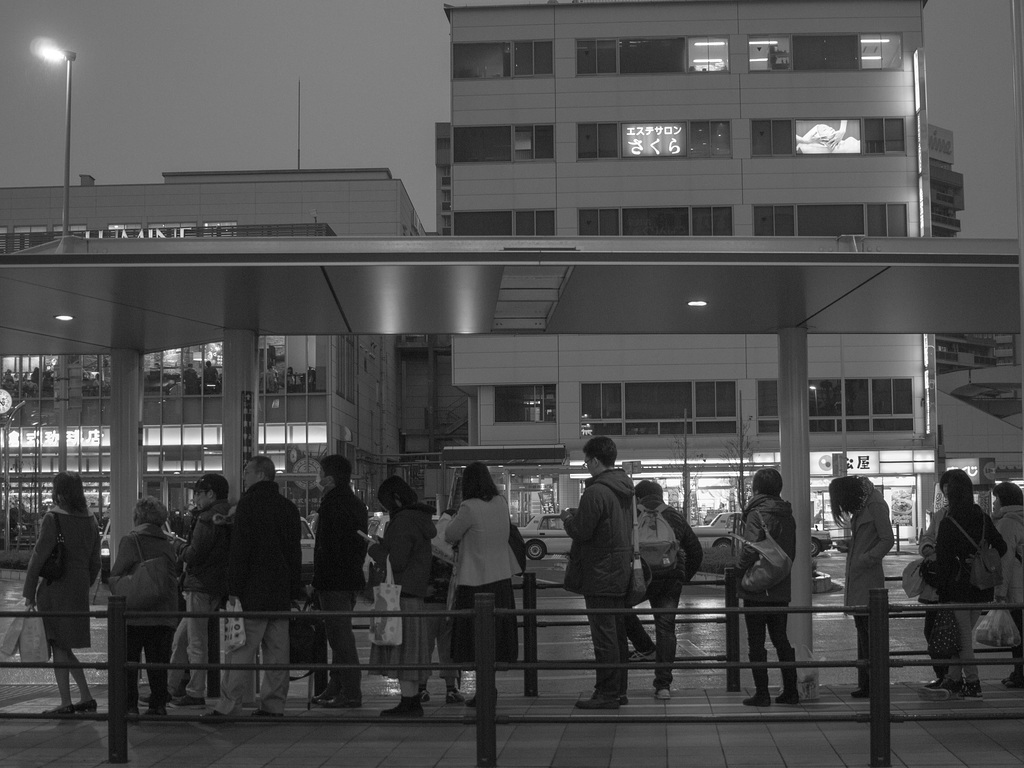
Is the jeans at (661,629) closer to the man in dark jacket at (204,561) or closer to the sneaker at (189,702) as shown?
the man in dark jacket at (204,561)

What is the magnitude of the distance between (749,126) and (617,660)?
132ft

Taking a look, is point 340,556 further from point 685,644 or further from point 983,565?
point 685,644

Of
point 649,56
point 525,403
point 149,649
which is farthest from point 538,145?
point 149,649

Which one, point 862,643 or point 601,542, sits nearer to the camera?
point 601,542

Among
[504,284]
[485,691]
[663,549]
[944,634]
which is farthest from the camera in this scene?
[504,284]

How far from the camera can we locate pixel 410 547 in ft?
31.0

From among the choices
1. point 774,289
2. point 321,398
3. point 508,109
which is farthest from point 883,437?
point 774,289

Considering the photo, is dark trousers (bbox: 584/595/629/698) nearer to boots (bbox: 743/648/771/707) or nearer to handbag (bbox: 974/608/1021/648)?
boots (bbox: 743/648/771/707)

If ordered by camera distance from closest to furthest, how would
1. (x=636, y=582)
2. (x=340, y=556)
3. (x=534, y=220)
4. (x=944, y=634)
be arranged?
(x=636, y=582) < (x=340, y=556) < (x=944, y=634) < (x=534, y=220)

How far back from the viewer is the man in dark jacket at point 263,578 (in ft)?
29.1

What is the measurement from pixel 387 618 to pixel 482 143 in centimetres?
3925

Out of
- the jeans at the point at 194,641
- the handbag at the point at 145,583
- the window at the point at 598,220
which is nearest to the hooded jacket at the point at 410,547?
the jeans at the point at 194,641

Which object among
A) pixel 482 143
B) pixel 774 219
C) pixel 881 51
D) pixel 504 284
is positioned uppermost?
pixel 881 51

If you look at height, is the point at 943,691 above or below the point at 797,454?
below
